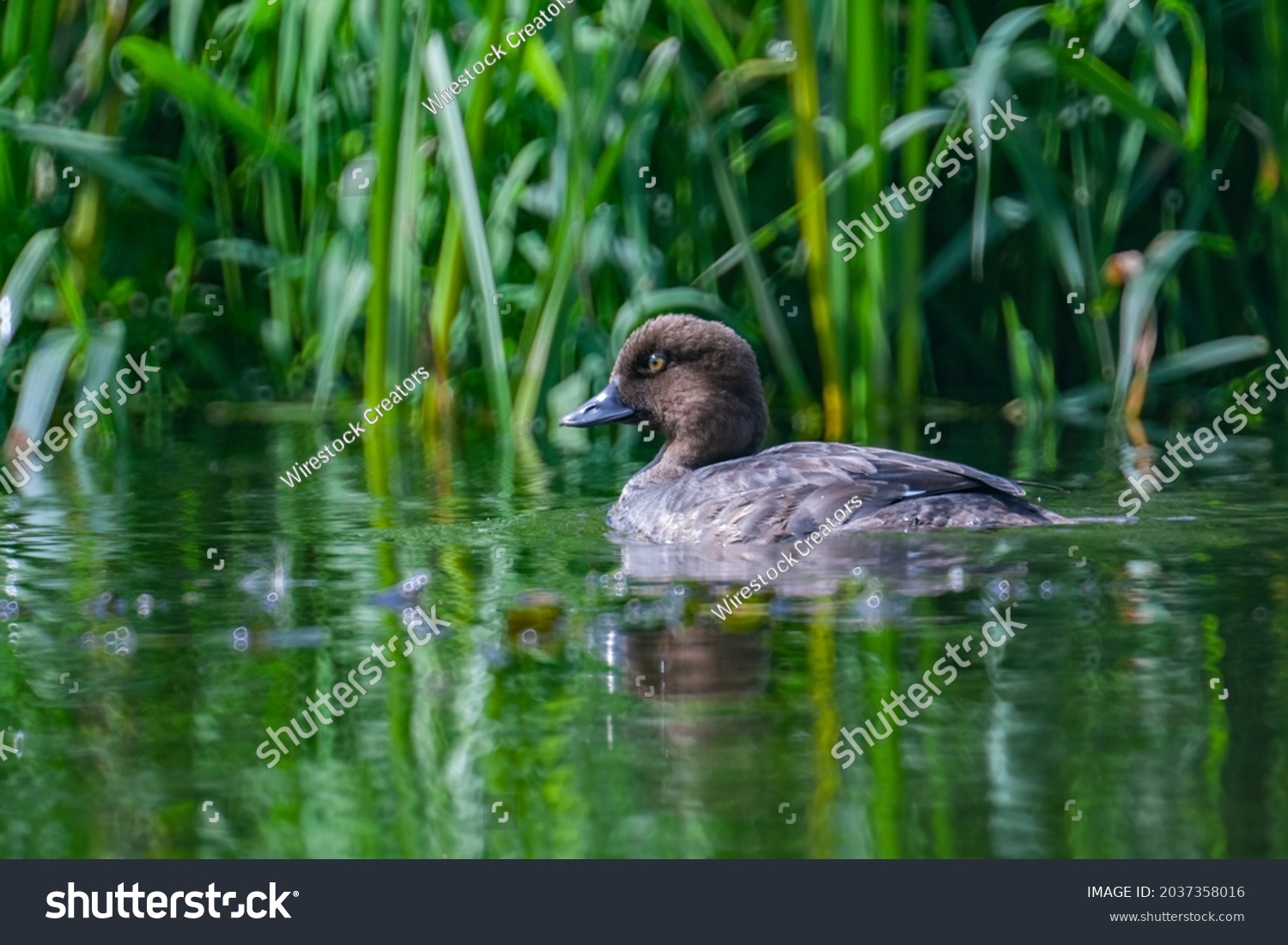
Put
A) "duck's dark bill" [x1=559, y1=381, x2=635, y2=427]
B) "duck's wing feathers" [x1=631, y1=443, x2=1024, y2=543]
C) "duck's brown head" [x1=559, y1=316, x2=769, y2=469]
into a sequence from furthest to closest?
"duck's dark bill" [x1=559, y1=381, x2=635, y2=427]
"duck's brown head" [x1=559, y1=316, x2=769, y2=469]
"duck's wing feathers" [x1=631, y1=443, x2=1024, y2=543]

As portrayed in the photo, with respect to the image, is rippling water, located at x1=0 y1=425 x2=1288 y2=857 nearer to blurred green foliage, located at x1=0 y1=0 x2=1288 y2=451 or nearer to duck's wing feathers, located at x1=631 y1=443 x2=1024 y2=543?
duck's wing feathers, located at x1=631 y1=443 x2=1024 y2=543

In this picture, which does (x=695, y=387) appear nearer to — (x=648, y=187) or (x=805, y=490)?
(x=805, y=490)

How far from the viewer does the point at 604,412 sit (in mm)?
7906

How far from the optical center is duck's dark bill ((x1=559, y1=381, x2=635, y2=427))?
310 inches

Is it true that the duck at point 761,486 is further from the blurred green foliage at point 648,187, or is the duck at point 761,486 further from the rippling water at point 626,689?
the blurred green foliage at point 648,187

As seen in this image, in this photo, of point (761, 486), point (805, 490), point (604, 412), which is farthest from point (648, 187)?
point (805, 490)

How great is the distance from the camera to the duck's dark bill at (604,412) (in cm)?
788

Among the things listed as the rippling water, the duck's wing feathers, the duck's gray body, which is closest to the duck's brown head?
the rippling water

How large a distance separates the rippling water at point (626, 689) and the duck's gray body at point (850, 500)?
122 mm

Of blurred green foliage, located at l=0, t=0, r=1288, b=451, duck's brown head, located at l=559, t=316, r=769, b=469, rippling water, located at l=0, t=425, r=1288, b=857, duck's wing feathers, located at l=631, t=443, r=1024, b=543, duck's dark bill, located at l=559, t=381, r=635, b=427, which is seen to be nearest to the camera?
rippling water, located at l=0, t=425, r=1288, b=857

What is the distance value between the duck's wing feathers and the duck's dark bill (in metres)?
0.97

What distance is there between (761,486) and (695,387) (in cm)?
109

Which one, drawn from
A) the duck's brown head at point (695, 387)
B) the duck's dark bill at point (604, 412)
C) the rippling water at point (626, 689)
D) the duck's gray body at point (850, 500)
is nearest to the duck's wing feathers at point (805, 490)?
the duck's gray body at point (850, 500)

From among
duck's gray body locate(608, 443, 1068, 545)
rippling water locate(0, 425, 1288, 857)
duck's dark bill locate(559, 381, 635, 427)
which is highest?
duck's dark bill locate(559, 381, 635, 427)
